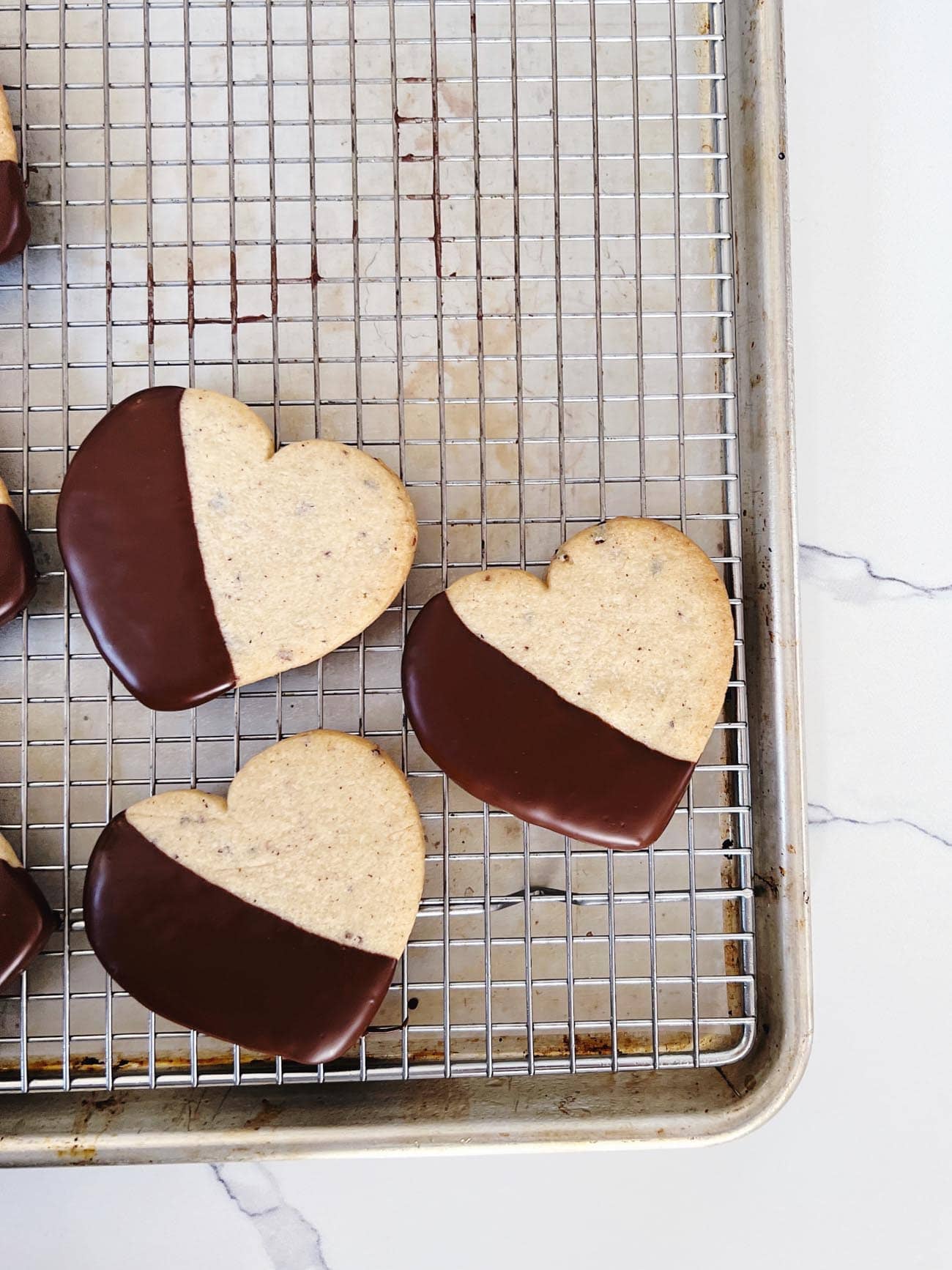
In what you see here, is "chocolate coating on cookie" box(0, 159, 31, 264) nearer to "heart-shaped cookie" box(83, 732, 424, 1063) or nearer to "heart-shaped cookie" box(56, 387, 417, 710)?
"heart-shaped cookie" box(56, 387, 417, 710)

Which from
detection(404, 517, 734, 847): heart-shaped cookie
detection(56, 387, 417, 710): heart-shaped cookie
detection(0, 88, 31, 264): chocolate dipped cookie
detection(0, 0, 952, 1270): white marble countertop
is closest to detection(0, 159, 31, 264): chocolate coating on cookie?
detection(0, 88, 31, 264): chocolate dipped cookie

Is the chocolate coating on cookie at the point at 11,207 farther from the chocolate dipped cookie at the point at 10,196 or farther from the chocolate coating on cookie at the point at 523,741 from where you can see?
the chocolate coating on cookie at the point at 523,741

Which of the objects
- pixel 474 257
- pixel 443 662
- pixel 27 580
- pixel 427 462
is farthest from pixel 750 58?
pixel 27 580

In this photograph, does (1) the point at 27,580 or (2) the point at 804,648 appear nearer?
(1) the point at 27,580

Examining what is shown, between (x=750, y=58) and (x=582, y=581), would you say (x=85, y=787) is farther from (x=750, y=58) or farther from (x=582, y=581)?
(x=750, y=58)

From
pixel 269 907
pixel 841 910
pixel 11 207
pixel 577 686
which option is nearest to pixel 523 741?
pixel 577 686

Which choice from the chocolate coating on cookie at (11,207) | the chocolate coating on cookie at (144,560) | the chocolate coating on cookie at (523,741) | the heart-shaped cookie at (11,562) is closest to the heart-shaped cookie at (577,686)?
the chocolate coating on cookie at (523,741)

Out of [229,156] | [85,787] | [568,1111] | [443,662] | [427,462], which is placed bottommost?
[568,1111]
